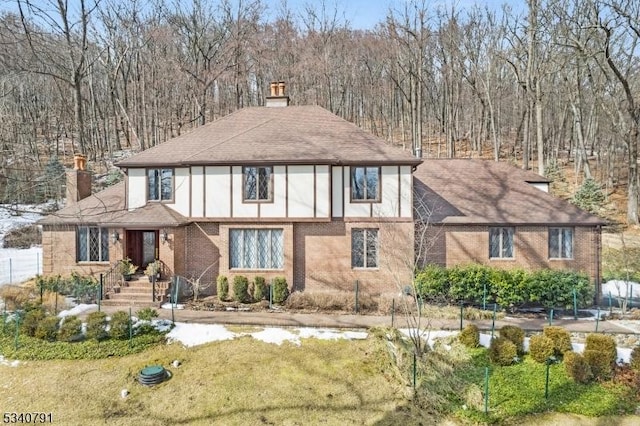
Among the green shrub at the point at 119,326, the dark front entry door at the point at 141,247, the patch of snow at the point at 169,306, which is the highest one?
the dark front entry door at the point at 141,247

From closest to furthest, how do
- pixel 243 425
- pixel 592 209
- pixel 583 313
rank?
1. pixel 243 425
2. pixel 583 313
3. pixel 592 209

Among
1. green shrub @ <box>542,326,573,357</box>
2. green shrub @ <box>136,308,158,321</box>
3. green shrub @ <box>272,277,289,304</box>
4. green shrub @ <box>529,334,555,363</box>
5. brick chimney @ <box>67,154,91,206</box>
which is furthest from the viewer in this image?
brick chimney @ <box>67,154,91,206</box>

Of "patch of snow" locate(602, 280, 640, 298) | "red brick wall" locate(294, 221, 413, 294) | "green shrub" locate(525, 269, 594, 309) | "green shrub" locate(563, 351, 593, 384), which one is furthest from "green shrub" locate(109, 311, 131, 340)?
"patch of snow" locate(602, 280, 640, 298)

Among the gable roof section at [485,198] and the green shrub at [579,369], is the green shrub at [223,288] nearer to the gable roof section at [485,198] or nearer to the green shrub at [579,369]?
the gable roof section at [485,198]

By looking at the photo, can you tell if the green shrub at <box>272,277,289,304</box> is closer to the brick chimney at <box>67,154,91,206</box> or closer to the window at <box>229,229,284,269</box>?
the window at <box>229,229,284,269</box>

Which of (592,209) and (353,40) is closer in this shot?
(592,209)

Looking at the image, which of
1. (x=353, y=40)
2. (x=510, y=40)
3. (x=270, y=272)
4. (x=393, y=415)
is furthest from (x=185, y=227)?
(x=353, y=40)

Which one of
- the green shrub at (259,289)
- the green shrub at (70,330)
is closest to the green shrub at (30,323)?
the green shrub at (70,330)

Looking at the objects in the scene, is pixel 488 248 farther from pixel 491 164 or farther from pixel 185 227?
pixel 185 227
